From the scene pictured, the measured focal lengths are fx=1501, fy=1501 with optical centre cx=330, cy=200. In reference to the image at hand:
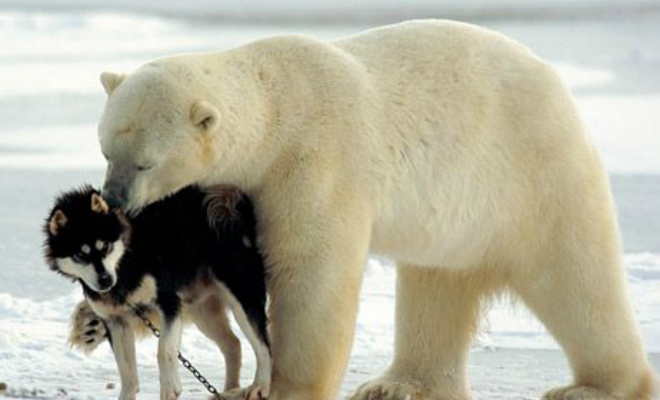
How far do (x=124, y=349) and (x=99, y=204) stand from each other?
0.59 meters

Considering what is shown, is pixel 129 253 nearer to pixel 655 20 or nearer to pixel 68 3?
pixel 655 20

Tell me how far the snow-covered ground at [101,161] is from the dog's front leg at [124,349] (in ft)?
1.28

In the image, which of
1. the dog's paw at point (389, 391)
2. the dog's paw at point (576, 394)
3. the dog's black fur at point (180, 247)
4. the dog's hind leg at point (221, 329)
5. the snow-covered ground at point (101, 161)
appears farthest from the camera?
the snow-covered ground at point (101, 161)

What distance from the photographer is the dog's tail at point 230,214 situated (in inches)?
198

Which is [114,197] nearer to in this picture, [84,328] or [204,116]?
[204,116]

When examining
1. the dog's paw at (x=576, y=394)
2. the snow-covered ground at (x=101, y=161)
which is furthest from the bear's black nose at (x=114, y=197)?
the dog's paw at (x=576, y=394)

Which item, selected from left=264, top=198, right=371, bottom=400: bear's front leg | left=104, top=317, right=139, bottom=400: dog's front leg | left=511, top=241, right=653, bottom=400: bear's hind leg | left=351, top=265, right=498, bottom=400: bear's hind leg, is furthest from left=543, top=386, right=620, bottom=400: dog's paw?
left=104, top=317, right=139, bottom=400: dog's front leg

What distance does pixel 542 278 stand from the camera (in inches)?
219

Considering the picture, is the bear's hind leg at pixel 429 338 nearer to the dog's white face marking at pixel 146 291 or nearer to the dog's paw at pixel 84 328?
the dog's paw at pixel 84 328

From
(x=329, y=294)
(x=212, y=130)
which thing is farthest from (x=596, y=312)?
(x=212, y=130)

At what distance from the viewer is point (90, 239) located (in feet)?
15.8

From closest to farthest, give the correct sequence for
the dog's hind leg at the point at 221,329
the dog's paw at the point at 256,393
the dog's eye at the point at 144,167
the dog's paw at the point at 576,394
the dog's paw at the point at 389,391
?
the dog's eye at the point at 144,167
the dog's paw at the point at 256,393
the dog's hind leg at the point at 221,329
the dog's paw at the point at 576,394
the dog's paw at the point at 389,391

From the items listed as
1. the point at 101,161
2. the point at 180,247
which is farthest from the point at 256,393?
the point at 101,161

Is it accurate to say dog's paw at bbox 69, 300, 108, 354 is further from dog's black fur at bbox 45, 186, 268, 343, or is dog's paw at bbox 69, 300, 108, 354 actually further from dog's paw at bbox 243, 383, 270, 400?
dog's paw at bbox 243, 383, 270, 400
